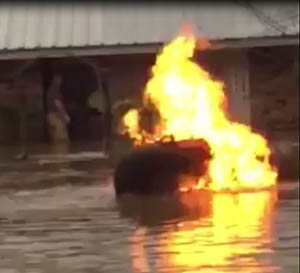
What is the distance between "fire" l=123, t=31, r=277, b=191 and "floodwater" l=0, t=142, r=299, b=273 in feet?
2.20

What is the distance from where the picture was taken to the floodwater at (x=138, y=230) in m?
10.4

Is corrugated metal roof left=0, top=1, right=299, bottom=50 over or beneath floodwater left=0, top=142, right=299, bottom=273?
over

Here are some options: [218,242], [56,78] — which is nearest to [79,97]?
[56,78]

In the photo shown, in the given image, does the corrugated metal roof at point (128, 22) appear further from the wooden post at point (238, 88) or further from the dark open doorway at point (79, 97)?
the dark open doorway at point (79, 97)

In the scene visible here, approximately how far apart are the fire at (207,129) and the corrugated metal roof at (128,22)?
7.85 meters

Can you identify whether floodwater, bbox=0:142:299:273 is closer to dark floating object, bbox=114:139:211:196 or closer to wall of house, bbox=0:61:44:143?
dark floating object, bbox=114:139:211:196

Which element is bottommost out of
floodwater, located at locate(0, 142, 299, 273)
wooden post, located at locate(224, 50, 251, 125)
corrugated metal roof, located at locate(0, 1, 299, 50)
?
floodwater, located at locate(0, 142, 299, 273)

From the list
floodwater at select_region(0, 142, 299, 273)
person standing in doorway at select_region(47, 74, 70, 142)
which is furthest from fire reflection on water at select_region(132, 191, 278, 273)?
person standing in doorway at select_region(47, 74, 70, 142)

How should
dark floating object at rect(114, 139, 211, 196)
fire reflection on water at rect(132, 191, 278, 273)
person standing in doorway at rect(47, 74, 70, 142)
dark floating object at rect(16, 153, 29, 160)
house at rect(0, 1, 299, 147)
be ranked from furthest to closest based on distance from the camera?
person standing in doorway at rect(47, 74, 70, 142), house at rect(0, 1, 299, 147), dark floating object at rect(16, 153, 29, 160), dark floating object at rect(114, 139, 211, 196), fire reflection on water at rect(132, 191, 278, 273)

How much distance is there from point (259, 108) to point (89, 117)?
15.8ft

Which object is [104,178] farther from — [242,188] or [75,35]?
[75,35]

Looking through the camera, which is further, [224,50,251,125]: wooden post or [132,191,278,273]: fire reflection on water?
[224,50,251,125]: wooden post

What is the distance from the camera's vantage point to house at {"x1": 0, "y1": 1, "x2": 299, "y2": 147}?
27.8 meters

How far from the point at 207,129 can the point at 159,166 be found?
6.04 feet
